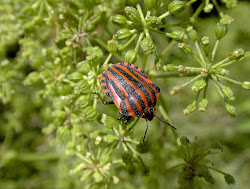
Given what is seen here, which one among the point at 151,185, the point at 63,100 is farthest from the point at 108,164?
the point at 151,185

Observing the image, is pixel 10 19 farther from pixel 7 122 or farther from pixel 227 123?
pixel 227 123

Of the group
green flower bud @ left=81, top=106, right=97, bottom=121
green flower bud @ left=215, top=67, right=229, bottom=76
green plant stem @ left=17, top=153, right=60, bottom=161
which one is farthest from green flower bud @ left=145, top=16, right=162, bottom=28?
green plant stem @ left=17, top=153, right=60, bottom=161

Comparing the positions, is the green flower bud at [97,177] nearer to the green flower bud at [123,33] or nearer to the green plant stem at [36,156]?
the green flower bud at [123,33]

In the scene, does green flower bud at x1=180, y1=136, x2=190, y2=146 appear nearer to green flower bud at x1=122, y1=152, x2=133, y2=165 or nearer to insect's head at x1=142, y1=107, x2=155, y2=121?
insect's head at x1=142, y1=107, x2=155, y2=121

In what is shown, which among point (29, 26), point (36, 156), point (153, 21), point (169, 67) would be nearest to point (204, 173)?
point (169, 67)

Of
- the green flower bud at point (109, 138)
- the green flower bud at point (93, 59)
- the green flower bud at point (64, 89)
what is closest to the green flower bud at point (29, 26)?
the green flower bud at point (64, 89)

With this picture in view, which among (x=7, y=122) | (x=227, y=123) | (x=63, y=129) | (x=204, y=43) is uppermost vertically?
(x=204, y=43)
